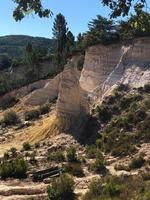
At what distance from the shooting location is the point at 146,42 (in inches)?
1879

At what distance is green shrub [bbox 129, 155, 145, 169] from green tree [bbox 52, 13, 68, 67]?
47092mm

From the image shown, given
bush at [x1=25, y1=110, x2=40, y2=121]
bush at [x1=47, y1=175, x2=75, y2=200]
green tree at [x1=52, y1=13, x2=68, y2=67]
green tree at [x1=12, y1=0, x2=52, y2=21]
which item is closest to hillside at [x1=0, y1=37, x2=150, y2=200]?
bush at [x1=25, y1=110, x2=40, y2=121]

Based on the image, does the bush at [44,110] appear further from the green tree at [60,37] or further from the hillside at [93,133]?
the green tree at [60,37]

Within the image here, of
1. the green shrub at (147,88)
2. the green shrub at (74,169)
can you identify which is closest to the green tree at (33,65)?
the green shrub at (147,88)

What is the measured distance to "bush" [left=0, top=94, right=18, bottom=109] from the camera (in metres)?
69.1

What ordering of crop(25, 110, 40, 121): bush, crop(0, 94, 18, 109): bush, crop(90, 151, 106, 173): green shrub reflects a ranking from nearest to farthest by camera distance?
crop(90, 151, 106, 173): green shrub → crop(25, 110, 40, 121): bush → crop(0, 94, 18, 109): bush

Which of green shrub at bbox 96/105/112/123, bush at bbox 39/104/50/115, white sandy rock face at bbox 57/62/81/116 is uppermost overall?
white sandy rock face at bbox 57/62/81/116

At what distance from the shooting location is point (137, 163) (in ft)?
107

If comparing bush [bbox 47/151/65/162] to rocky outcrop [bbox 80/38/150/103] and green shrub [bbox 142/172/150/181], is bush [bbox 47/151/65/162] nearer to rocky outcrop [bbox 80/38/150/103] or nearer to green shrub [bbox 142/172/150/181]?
green shrub [bbox 142/172/150/181]

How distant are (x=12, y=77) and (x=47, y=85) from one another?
97.2ft

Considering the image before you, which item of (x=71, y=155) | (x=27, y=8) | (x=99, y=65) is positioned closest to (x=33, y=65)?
(x=99, y=65)

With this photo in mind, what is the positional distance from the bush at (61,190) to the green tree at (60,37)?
5268 cm

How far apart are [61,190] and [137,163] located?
7618 mm

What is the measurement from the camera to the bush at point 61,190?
1027 inches
